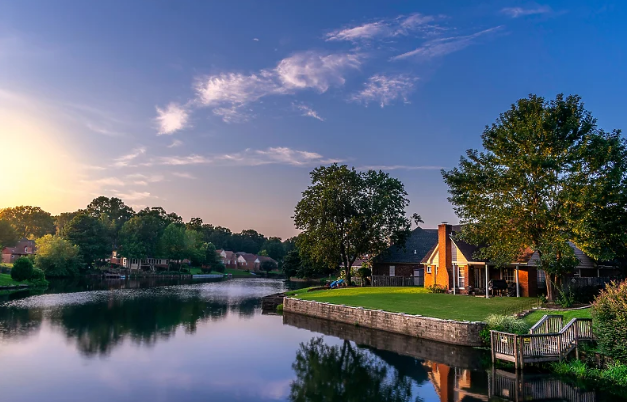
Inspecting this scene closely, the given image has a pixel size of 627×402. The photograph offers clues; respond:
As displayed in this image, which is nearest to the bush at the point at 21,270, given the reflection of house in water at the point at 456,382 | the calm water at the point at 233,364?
the calm water at the point at 233,364

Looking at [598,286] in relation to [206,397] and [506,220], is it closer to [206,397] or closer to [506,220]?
[506,220]

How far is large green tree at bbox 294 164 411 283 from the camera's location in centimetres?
4600

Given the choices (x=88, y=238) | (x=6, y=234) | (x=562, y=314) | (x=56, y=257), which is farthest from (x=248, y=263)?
(x=562, y=314)

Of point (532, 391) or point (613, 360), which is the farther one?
point (613, 360)

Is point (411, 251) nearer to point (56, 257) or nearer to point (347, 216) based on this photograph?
point (347, 216)

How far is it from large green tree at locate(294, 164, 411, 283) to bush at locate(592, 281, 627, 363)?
29499 millimetres

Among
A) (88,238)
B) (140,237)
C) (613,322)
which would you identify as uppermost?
(140,237)

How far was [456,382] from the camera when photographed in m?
16.4

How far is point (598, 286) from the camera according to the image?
2895cm

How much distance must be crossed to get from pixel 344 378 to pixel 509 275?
68.7 ft

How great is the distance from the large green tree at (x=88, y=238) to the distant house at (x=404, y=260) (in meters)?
62.3

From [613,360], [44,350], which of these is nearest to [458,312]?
[613,360]

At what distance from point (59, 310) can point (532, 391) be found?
3426 centimetres

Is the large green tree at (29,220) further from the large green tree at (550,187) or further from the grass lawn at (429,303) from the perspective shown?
the large green tree at (550,187)
